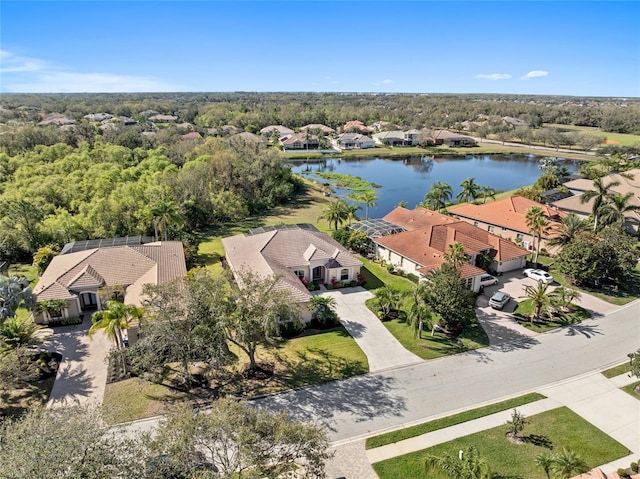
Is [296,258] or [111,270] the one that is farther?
[296,258]

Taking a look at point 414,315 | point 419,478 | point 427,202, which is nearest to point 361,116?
point 427,202

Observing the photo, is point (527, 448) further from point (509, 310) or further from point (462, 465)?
point (509, 310)

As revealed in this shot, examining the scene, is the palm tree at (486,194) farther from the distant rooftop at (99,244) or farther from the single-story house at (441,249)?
the distant rooftop at (99,244)

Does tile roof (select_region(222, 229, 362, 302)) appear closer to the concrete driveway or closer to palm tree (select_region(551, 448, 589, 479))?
the concrete driveway

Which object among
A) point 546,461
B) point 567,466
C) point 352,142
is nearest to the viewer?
point 567,466

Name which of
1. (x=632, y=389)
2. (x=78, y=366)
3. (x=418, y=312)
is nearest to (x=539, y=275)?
(x=632, y=389)
